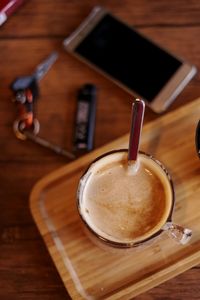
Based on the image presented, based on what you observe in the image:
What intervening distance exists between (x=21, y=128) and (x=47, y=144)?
2.1 inches

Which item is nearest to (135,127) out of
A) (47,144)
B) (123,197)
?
(123,197)

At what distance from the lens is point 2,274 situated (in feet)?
2.84

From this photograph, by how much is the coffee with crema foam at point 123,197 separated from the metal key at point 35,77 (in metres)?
0.22

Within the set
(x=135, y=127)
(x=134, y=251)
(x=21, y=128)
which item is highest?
(x=135, y=127)

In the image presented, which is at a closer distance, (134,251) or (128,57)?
(134,251)

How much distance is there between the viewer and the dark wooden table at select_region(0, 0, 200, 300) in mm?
857

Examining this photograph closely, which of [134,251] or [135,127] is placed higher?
[135,127]

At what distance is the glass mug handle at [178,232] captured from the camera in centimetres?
76

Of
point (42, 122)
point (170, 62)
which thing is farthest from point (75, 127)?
point (170, 62)

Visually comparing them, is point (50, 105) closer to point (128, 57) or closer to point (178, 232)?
point (128, 57)

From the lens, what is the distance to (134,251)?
816 millimetres

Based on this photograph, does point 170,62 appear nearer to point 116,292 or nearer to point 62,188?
point 62,188

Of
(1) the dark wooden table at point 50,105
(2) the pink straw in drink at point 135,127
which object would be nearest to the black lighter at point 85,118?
(1) the dark wooden table at point 50,105

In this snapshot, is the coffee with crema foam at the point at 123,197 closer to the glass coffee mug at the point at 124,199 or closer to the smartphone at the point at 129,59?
the glass coffee mug at the point at 124,199
